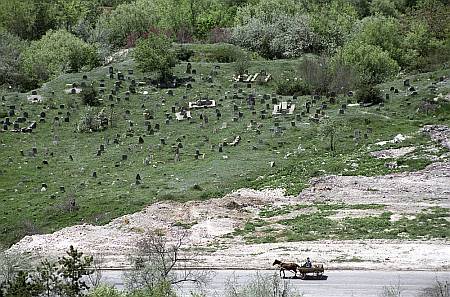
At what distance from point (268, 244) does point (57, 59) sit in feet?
146

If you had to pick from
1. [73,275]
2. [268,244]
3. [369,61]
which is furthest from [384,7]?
[73,275]

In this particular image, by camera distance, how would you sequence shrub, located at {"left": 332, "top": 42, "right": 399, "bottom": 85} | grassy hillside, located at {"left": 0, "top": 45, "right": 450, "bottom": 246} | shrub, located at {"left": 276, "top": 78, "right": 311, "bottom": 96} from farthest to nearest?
shrub, located at {"left": 332, "top": 42, "right": 399, "bottom": 85} < shrub, located at {"left": 276, "top": 78, "right": 311, "bottom": 96} < grassy hillside, located at {"left": 0, "top": 45, "right": 450, "bottom": 246}

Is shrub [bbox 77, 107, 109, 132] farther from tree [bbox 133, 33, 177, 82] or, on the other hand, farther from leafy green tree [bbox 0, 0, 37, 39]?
leafy green tree [bbox 0, 0, 37, 39]

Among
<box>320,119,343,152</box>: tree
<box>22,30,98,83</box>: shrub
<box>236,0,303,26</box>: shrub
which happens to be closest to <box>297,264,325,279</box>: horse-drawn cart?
<box>320,119,343,152</box>: tree

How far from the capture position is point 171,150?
43.8 m

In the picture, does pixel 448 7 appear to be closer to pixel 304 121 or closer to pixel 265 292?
pixel 304 121

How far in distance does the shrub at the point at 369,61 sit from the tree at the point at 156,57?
13933mm

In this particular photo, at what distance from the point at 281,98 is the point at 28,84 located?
26958mm

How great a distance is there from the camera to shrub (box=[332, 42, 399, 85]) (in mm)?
58469

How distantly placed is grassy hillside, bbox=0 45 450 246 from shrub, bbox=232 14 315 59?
15.1m

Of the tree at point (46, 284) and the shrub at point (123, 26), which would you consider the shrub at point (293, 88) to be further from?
the tree at point (46, 284)

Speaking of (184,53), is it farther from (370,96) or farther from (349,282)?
(349,282)

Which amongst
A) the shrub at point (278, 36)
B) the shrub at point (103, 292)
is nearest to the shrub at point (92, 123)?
the shrub at point (278, 36)

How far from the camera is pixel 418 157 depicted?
39.1 metres
